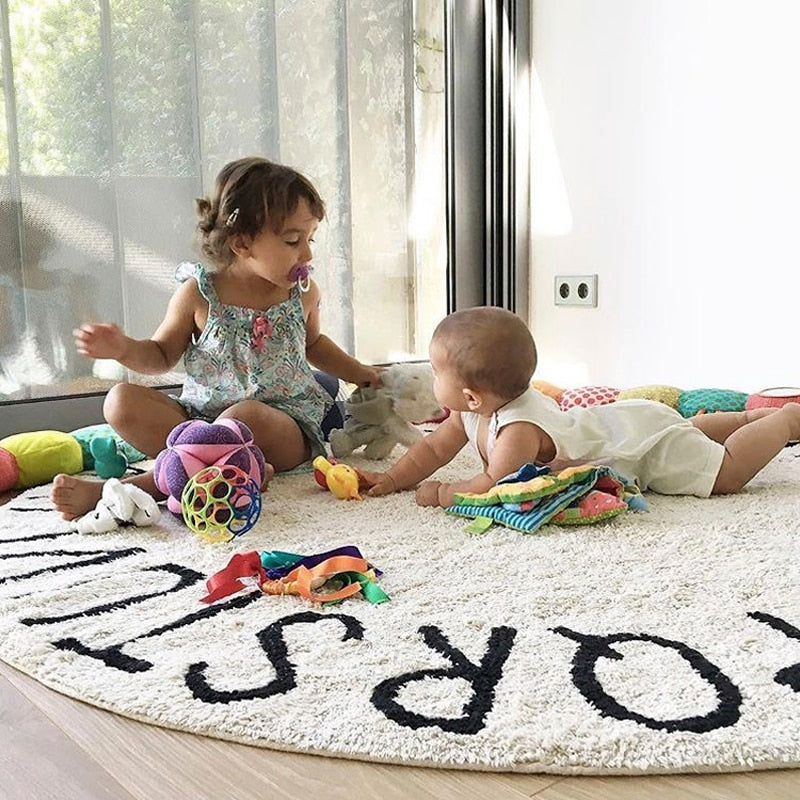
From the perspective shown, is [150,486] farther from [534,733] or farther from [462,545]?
[534,733]

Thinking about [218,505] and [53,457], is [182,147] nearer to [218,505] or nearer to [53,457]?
[53,457]

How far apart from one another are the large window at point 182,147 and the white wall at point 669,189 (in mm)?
344

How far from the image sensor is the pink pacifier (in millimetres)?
1760

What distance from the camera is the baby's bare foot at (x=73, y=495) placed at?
1406 mm

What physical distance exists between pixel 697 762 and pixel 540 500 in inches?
25.1

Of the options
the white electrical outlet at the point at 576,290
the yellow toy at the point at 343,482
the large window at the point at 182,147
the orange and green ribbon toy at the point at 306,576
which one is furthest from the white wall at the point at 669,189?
the orange and green ribbon toy at the point at 306,576

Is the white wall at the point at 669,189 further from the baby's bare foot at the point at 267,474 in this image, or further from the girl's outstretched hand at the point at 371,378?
the baby's bare foot at the point at 267,474

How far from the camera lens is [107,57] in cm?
209

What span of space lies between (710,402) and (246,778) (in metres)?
1.51

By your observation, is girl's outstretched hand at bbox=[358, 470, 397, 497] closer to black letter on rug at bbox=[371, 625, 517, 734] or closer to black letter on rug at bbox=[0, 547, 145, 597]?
black letter on rug at bbox=[0, 547, 145, 597]

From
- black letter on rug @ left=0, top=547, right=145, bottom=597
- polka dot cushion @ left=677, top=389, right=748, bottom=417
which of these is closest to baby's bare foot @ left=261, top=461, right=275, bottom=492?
black letter on rug @ left=0, top=547, right=145, bottom=597

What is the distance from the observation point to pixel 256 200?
171 centimetres

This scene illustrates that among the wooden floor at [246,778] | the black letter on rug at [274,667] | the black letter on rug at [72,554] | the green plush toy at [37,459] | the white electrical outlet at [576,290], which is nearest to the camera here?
the wooden floor at [246,778]

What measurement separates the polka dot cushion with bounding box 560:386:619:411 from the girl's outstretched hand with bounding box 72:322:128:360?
3.15 ft
